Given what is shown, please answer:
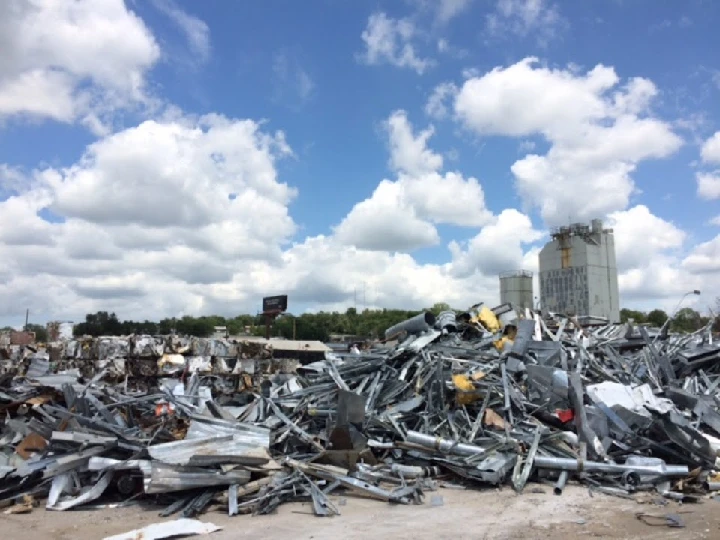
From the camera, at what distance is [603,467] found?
8258 mm

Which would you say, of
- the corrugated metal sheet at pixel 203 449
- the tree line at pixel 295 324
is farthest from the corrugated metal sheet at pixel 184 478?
the tree line at pixel 295 324

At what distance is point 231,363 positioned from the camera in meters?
23.8

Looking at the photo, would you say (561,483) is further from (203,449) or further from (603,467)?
(203,449)

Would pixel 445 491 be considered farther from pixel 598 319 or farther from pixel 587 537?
pixel 598 319

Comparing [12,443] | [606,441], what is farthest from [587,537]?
[12,443]

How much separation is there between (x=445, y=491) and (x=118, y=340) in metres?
16.7

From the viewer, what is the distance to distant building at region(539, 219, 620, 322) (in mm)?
41219

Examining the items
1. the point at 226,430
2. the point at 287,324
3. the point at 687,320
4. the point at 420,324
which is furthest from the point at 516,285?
the point at 287,324

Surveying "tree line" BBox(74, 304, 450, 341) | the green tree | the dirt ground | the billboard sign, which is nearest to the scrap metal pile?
the dirt ground

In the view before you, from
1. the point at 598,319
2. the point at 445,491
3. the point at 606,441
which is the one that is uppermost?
the point at 598,319

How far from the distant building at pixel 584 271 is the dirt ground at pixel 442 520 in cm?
3482

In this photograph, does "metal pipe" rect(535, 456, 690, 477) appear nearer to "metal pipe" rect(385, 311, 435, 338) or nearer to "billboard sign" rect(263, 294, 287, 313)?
"metal pipe" rect(385, 311, 435, 338)

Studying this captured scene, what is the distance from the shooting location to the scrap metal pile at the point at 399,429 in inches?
305

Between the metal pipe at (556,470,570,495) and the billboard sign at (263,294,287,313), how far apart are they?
40.7m
